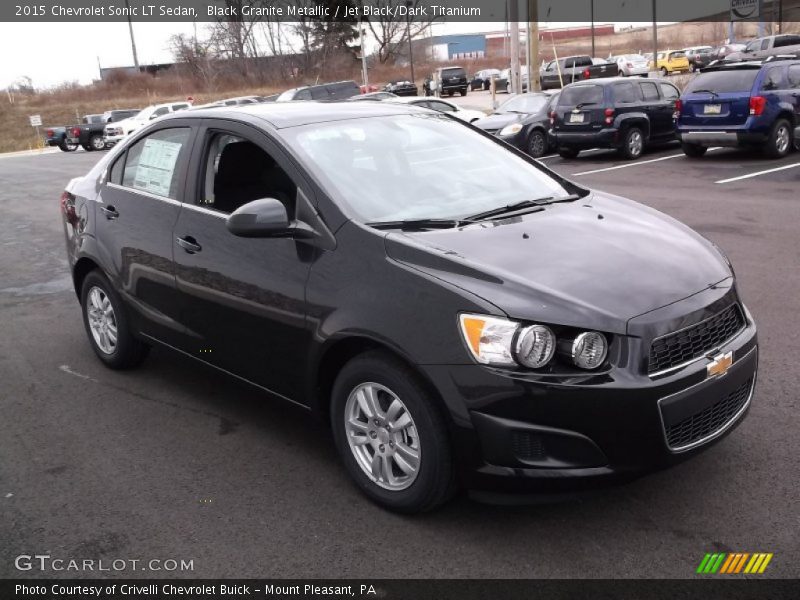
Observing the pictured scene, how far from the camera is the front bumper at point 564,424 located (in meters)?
2.98

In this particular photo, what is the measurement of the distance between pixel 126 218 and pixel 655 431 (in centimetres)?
338

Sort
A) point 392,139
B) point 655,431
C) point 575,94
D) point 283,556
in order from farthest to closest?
point 575,94 → point 392,139 → point 283,556 → point 655,431

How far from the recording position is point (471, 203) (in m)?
4.11

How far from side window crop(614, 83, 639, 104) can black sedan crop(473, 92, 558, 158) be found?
1.41 metres

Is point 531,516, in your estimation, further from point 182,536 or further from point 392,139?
point 392,139

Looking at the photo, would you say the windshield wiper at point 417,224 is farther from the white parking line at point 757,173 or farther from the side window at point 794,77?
the side window at point 794,77

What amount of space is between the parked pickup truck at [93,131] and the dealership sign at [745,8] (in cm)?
2908

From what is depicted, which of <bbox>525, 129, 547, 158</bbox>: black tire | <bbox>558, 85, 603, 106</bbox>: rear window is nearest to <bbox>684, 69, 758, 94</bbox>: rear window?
<bbox>558, 85, 603, 106</bbox>: rear window

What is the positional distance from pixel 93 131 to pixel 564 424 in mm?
36511

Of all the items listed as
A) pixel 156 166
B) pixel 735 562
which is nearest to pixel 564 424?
pixel 735 562

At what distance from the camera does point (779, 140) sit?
14938 mm

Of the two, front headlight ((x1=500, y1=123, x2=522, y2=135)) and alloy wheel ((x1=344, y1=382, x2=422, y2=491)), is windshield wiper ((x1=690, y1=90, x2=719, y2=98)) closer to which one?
front headlight ((x1=500, y1=123, x2=522, y2=135))

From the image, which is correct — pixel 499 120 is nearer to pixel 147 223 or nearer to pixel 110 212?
pixel 110 212

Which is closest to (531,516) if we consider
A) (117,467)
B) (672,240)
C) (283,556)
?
(283,556)
